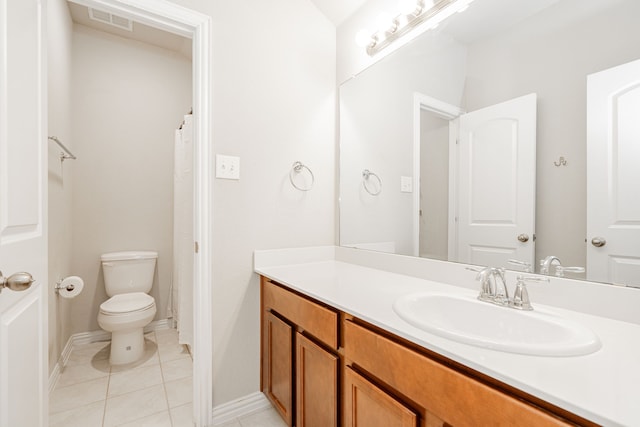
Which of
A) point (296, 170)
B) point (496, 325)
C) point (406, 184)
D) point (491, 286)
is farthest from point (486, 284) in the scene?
point (296, 170)

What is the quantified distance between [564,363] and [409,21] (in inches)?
60.3

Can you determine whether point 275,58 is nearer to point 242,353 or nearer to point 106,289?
point 242,353

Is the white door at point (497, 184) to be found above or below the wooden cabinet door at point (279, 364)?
above

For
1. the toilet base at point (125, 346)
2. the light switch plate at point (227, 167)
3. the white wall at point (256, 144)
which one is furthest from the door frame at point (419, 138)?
the toilet base at point (125, 346)

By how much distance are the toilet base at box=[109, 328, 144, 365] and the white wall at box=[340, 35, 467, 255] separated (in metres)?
1.61

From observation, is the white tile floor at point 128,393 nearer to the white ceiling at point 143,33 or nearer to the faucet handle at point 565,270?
the faucet handle at point 565,270

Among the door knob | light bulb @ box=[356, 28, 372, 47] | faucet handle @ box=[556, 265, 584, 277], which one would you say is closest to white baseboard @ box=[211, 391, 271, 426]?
the door knob

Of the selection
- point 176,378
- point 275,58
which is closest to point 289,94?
point 275,58

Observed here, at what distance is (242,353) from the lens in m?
1.59

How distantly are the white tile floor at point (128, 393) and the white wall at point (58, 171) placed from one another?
19 centimetres

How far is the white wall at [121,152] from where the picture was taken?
236 centimetres

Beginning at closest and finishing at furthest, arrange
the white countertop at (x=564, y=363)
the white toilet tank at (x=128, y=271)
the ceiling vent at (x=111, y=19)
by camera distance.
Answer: the white countertop at (x=564, y=363) < the ceiling vent at (x=111, y=19) < the white toilet tank at (x=128, y=271)

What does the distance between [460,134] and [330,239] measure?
0.99 meters

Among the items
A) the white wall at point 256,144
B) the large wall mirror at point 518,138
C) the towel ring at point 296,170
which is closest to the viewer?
the large wall mirror at point 518,138
